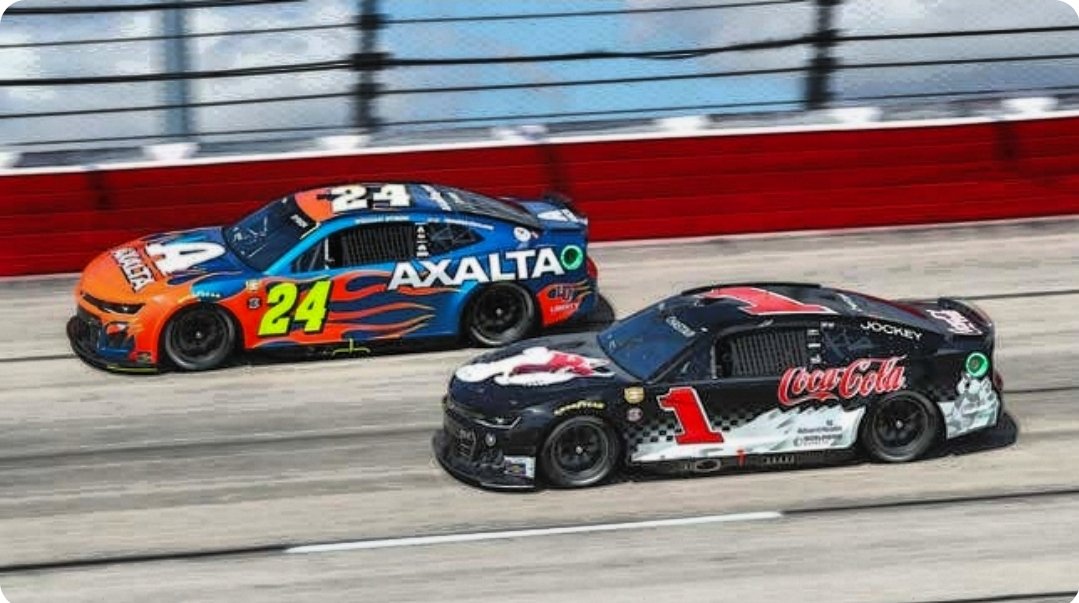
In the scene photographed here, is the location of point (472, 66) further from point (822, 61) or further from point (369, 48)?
point (822, 61)

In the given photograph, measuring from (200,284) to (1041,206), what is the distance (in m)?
8.86

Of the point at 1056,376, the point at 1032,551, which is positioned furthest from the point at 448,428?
the point at 1056,376

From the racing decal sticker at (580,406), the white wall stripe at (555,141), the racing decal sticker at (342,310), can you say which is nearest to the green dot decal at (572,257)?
the racing decal sticker at (342,310)

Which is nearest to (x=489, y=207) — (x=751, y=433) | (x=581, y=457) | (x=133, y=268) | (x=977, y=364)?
(x=133, y=268)

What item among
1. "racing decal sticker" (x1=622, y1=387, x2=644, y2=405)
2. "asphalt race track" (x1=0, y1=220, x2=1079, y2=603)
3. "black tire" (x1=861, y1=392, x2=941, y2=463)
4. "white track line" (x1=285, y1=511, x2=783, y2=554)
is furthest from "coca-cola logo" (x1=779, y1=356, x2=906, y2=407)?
"racing decal sticker" (x1=622, y1=387, x2=644, y2=405)

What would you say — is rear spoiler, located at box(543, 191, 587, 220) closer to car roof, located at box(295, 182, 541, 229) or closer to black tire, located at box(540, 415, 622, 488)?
car roof, located at box(295, 182, 541, 229)

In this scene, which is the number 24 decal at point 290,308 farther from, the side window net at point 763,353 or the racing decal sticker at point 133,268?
the side window net at point 763,353

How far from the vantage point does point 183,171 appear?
1644 centimetres

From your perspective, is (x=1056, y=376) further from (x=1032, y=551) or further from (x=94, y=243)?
(x=94, y=243)

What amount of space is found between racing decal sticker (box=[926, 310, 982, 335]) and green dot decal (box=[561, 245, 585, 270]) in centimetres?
315

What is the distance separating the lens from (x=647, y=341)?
1204cm

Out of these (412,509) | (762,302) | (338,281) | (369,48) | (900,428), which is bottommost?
(412,509)

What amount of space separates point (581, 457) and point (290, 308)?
3.40 meters

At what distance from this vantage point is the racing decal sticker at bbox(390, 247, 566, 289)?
1412 centimetres
